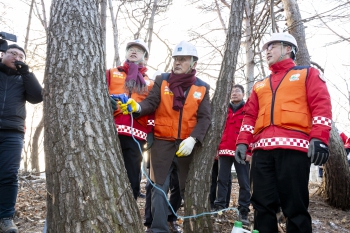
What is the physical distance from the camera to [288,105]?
10.2 feet

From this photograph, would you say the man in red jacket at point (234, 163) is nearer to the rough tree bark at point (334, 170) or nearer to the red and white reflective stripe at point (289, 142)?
the rough tree bark at point (334, 170)

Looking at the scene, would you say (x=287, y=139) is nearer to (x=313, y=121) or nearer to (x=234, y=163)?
(x=313, y=121)

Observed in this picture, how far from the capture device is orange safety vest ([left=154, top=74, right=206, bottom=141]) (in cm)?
345

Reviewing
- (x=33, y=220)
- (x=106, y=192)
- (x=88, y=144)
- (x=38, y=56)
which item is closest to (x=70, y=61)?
(x=88, y=144)

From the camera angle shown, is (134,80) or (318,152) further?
(134,80)

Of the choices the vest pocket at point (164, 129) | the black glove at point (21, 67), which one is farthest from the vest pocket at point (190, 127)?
the black glove at point (21, 67)

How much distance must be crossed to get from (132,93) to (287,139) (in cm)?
187

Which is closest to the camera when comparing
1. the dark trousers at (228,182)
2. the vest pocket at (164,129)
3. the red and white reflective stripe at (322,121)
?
the red and white reflective stripe at (322,121)

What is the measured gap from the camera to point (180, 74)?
11.9ft

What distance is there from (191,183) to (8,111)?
2.26 m

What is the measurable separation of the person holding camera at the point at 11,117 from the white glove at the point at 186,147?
6.15 feet

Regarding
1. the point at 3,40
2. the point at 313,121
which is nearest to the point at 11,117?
the point at 3,40

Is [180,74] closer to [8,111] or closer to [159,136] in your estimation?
[159,136]

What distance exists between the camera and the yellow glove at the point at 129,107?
320cm
